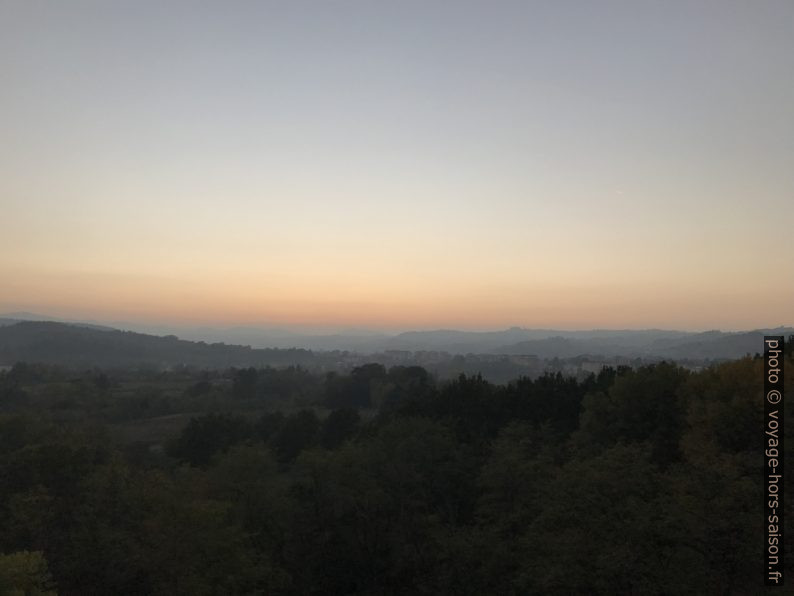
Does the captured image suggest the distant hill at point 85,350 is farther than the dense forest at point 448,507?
Yes

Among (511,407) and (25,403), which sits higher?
(511,407)

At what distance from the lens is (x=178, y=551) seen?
19562 mm

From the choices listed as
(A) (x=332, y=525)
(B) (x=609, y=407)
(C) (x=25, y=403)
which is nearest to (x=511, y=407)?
(B) (x=609, y=407)

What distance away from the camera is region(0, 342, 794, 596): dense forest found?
14.6 m

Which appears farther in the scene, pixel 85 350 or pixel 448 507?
pixel 85 350

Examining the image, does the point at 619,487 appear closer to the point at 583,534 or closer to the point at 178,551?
the point at 583,534

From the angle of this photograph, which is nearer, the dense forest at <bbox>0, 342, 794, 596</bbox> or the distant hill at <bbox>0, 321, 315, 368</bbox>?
the dense forest at <bbox>0, 342, 794, 596</bbox>

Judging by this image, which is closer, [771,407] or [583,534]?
[583,534]

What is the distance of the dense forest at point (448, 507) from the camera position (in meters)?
14.6

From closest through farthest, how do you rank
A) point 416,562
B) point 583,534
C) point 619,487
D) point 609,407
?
point 583,534
point 619,487
point 416,562
point 609,407

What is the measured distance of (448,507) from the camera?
3012cm

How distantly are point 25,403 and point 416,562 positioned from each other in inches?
2749

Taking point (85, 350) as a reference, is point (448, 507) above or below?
above

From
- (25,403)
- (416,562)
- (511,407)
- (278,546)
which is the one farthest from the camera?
(25,403)
